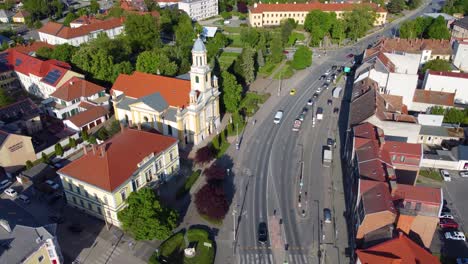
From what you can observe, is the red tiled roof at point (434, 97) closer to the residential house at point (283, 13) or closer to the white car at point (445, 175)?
the white car at point (445, 175)

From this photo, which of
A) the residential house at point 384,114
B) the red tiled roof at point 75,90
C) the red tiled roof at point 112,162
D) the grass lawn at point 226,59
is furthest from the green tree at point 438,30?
the red tiled roof at point 112,162

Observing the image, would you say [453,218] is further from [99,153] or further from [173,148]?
[99,153]

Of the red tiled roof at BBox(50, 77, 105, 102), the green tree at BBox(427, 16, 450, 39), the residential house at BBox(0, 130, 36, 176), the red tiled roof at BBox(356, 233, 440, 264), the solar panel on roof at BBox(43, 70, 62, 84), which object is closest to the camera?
the red tiled roof at BBox(356, 233, 440, 264)

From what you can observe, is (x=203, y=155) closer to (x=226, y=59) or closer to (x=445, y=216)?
(x=445, y=216)

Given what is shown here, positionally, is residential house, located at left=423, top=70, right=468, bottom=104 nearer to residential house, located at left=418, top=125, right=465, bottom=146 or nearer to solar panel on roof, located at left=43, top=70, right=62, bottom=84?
residential house, located at left=418, top=125, right=465, bottom=146

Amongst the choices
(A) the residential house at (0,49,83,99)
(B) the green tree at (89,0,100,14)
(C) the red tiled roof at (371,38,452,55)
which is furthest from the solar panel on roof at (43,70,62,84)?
(B) the green tree at (89,0,100,14)

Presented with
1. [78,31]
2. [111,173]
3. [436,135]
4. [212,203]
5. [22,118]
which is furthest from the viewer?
[78,31]

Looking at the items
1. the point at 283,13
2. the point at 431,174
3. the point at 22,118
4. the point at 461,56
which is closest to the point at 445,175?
the point at 431,174
